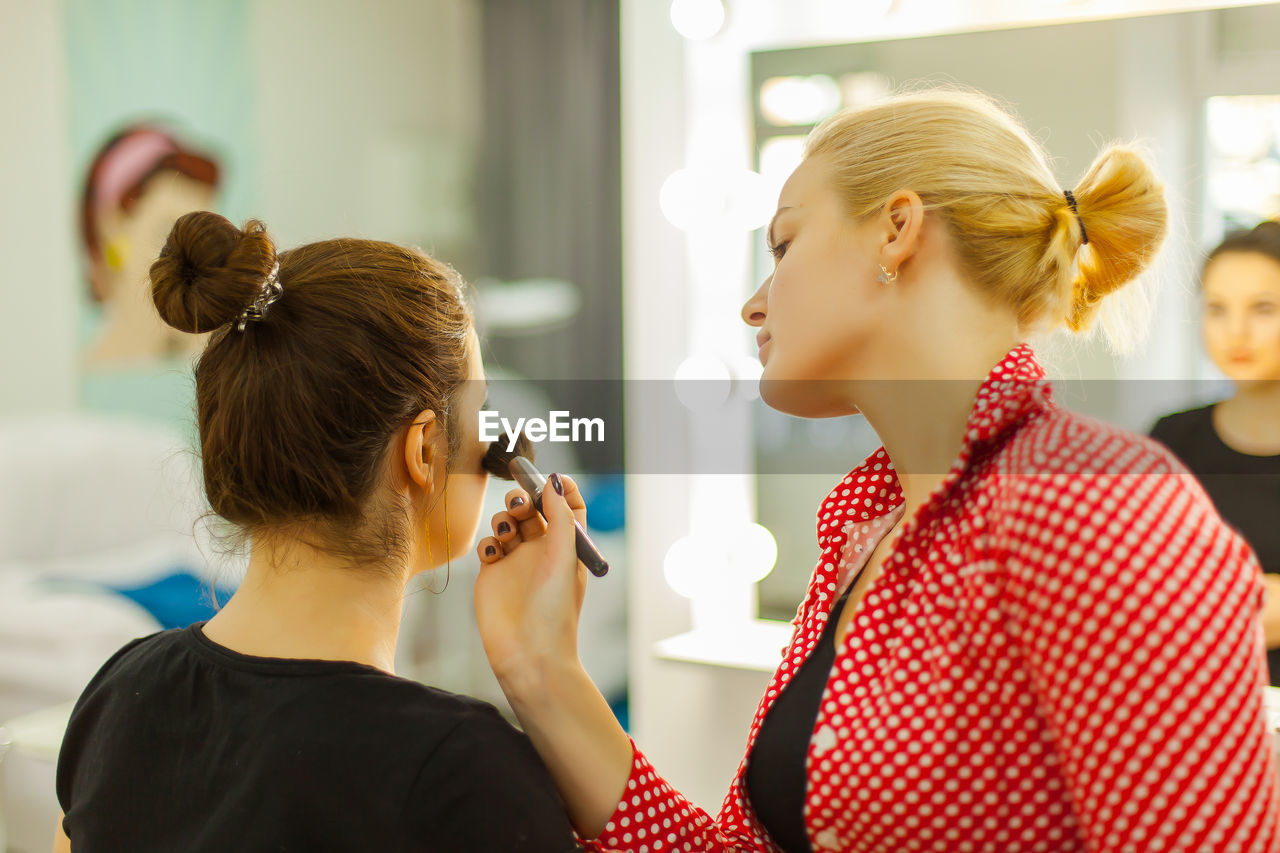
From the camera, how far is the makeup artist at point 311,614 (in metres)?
0.61

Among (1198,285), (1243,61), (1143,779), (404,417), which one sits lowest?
(1143,779)

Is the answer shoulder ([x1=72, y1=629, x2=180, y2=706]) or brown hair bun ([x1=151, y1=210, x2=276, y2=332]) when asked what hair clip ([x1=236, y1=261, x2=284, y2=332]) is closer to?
brown hair bun ([x1=151, y1=210, x2=276, y2=332])

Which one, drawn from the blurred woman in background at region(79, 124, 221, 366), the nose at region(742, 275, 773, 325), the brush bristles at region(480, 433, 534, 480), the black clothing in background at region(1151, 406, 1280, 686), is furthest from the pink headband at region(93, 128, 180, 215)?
the black clothing in background at region(1151, 406, 1280, 686)

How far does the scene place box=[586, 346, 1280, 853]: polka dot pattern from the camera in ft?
1.80

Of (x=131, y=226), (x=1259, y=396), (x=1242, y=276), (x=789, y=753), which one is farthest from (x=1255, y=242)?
(x=131, y=226)

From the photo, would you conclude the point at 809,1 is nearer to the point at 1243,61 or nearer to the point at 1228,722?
the point at 1243,61

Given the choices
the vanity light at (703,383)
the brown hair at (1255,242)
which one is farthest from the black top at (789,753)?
the vanity light at (703,383)

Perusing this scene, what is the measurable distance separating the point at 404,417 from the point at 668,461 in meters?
0.90

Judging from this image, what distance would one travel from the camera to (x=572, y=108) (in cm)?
172

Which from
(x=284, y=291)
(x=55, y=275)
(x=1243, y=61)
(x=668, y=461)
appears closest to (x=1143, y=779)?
(x=284, y=291)

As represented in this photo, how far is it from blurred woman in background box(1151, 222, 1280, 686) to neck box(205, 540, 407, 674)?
900mm

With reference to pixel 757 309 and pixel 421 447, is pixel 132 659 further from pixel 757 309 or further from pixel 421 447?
pixel 757 309

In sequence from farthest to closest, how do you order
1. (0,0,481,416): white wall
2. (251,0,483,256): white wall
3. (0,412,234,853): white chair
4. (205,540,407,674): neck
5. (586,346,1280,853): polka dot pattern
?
(251,0,483,256): white wall, (0,0,481,416): white wall, (0,412,234,853): white chair, (205,540,407,674): neck, (586,346,1280,853): polka dot pattern

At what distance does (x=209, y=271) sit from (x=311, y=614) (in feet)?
0.81
